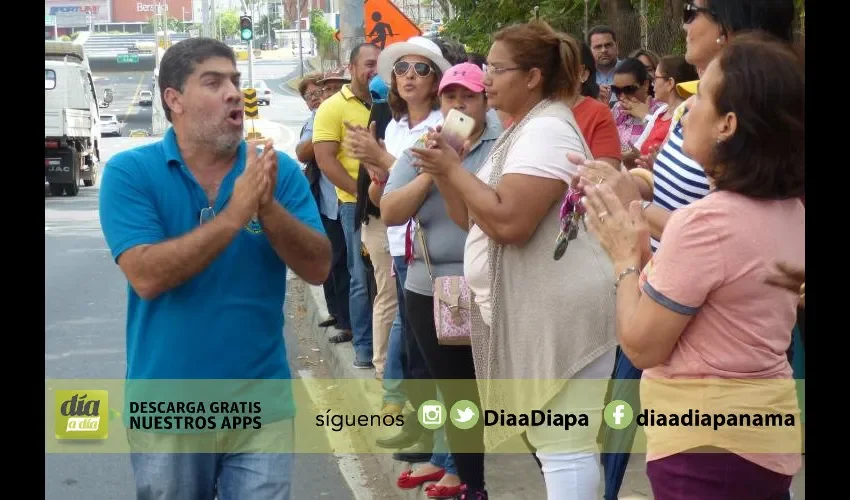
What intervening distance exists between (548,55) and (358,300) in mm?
4030

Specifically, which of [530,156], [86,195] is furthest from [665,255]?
[86,195]

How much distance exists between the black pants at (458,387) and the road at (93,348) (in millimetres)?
1009

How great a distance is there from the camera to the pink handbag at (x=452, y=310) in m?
4.72

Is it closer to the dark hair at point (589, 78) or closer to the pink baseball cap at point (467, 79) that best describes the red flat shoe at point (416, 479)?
the pink baseball cap at point (467, 79)

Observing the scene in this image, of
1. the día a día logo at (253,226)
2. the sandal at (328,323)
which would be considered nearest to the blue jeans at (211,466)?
the día a día logo at (253,226)

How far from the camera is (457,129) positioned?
454cm

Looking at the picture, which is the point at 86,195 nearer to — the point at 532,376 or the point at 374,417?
the point at 374,417

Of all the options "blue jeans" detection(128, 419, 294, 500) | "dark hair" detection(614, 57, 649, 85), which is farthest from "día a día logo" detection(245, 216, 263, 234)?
"dark hair" detection(614, 57, 649, 85)

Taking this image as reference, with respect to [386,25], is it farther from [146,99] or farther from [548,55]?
[146,99]

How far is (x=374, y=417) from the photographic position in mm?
6402

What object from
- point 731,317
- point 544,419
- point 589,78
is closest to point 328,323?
point 589,78

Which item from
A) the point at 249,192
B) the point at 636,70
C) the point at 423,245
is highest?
the point at 636,70

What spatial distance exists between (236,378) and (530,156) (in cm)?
120

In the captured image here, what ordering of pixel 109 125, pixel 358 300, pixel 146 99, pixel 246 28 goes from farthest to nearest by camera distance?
1. pixel 146 99
2. pixel 109 125
3. pixel 246 28
4. pixel 358 300
